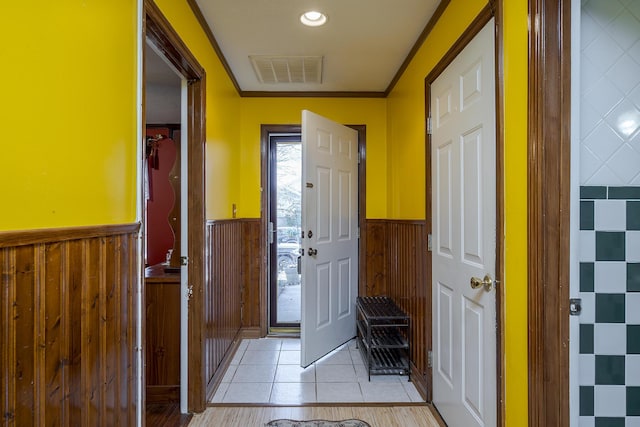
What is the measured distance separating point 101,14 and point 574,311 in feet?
5.72

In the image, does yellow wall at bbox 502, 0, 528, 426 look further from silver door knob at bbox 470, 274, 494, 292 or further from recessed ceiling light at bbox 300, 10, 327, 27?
recessed ceiling light at bbox 300, 10, 327, 27

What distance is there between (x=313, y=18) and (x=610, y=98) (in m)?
1.60

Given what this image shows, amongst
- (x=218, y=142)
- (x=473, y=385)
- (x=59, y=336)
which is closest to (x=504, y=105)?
(x=473, y=385)

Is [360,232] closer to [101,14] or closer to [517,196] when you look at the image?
[517,196]

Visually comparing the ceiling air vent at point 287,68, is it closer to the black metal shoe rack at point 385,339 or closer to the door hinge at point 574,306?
→ the black metal shoe rack at point 385,339

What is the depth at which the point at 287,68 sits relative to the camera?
9.43 ft

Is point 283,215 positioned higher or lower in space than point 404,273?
higher

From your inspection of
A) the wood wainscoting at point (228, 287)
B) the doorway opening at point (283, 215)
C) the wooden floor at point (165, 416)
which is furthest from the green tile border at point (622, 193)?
the doorway opening at point (283, 215)

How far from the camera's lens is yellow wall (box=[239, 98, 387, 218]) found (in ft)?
11.3

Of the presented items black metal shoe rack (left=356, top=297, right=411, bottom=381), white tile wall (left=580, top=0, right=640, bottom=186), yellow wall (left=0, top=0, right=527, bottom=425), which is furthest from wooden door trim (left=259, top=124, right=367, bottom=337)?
white tile wall (left=580, top=0, right=640, bottom=186)

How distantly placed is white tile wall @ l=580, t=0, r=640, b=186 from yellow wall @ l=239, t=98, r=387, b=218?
229 cm

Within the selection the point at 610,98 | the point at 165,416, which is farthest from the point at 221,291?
the point at 610,98

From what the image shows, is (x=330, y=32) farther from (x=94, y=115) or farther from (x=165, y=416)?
(x=165, y=416)

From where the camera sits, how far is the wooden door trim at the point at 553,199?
1.12 meters
